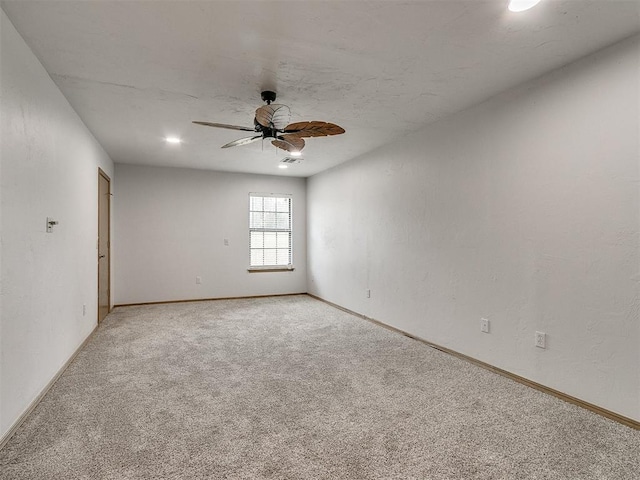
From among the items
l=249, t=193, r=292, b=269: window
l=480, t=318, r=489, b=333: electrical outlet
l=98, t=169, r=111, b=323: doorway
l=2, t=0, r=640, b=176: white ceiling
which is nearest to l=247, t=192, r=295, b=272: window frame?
l=249, t=193, r=292, b=269: window

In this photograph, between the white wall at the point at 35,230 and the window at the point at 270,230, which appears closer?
the white wall at the point at 35,230

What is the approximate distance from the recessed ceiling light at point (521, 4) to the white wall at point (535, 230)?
89 centimetres

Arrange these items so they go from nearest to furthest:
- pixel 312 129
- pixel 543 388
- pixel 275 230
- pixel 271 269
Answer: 1. pixel 543 388
2. pixel 312 129
3. pixel 271 269
4. pixel 275 230

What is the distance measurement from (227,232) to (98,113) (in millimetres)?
3334

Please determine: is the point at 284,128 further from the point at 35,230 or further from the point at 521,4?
the point at 35,230

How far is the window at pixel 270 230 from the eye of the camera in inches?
270

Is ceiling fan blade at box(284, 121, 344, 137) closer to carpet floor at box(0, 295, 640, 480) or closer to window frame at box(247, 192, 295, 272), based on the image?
carpet floor at box(0, 295, 640, 480)

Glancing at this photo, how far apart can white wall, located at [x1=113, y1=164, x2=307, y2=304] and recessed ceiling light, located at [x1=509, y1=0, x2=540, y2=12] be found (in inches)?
213

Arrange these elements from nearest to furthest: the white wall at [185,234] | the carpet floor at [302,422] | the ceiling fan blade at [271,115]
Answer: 1. the carpet floor at [302,422]
2. the ceiling fan blade at [271,115]
3. the white wall at [185,234]

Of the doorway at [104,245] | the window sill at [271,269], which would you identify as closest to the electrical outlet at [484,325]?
the window sill at [271,269]

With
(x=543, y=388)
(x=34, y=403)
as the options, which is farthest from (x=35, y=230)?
(x=543, y=388)

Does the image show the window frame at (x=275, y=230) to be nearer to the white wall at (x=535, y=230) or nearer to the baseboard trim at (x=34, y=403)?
the white wall at (x=535, y=230)

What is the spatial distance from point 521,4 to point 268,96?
1856 mm

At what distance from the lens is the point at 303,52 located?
7.76ft
